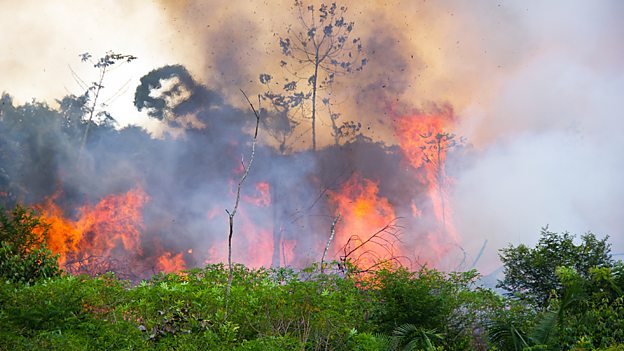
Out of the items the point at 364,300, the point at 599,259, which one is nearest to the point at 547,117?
the point at 599,259

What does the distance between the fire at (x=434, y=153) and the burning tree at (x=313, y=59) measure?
3.26 meters

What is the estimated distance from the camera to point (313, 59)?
26.3 metres

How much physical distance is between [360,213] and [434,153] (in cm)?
427

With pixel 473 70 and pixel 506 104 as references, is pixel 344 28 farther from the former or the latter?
pixel 506 104

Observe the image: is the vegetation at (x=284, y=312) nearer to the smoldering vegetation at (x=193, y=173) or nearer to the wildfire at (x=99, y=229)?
the wildfire at (x=99, y=229)

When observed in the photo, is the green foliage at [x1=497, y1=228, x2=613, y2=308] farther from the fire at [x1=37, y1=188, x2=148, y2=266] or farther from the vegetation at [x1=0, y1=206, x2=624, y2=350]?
the fire at [x1=37, y1=188, x2=148, y2=266]

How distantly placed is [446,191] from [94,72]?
15.9 meters

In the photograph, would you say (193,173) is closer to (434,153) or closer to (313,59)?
(313,59)

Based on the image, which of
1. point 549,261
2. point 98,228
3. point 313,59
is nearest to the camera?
point 549,261

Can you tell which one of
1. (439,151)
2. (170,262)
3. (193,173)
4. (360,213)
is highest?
(439,151)

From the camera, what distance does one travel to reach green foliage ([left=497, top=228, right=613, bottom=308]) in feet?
47.0

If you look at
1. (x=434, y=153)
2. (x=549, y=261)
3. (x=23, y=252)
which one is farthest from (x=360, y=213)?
(x=23, y=252)

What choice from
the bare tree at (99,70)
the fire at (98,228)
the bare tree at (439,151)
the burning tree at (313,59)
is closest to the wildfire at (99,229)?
the fire at (98,228)

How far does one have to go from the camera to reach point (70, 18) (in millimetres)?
24312
